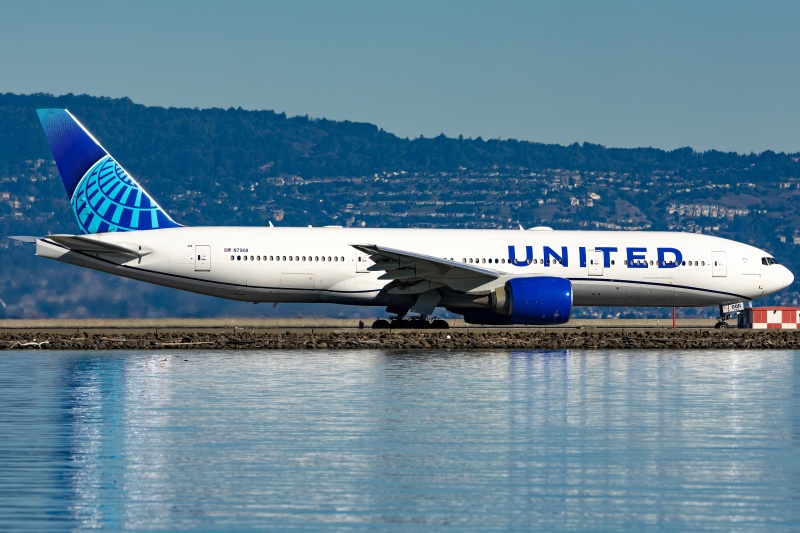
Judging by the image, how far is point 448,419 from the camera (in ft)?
68.1

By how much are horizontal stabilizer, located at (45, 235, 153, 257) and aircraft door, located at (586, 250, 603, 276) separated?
1436cm

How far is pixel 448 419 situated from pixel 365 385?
18.4 ft

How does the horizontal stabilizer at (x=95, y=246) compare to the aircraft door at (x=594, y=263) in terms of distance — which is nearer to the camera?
the horizontal stabilizer at (x=95, y=246)

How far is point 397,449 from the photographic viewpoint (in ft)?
57.8

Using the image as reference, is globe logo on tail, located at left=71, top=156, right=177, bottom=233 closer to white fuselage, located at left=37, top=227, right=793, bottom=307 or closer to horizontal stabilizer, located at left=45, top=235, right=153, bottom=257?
white fuselage, located at left=37, top=227, right=793, bottom=307

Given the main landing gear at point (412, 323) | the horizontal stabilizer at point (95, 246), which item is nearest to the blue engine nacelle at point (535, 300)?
the main landing gear at point (412, 323)

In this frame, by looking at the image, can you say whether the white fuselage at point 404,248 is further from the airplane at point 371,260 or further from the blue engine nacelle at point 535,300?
the blue engine nacelle at point 535,300

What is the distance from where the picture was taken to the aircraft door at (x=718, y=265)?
45688 mm

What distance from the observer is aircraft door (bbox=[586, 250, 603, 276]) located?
4375 cm

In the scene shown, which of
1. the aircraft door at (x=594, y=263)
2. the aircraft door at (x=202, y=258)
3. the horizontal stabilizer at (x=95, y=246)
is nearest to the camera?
the horizontal stabilizer at (x=95, y=246)

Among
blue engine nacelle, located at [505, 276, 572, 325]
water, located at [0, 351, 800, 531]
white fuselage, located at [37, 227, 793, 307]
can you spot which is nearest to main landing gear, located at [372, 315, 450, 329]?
white fuselage, located at [37, 227, 793, 307]

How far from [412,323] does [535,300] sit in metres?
5.34

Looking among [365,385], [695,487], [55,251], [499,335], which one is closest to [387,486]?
[695,487]

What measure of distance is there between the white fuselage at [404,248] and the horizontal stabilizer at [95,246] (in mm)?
206
